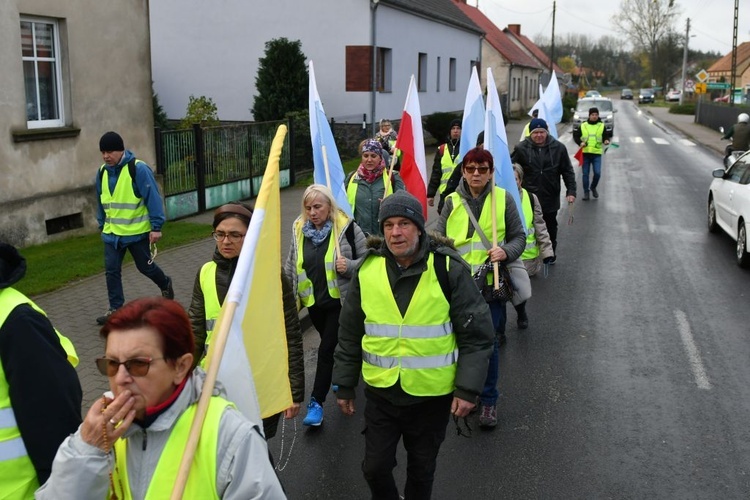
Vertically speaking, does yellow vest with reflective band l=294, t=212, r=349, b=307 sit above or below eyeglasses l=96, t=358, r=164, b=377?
below

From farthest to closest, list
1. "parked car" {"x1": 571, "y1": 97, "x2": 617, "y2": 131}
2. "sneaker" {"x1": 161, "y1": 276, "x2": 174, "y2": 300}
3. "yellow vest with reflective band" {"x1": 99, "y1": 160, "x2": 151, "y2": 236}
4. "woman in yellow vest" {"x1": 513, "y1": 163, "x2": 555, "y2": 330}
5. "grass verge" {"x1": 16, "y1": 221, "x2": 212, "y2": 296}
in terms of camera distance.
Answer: "parked car" {"x1": 571, "y1": 97, "x2": 617, "y2": 131} → "grass verge" {"x1": 16, "y1": 221, "x2": 212, "y2": 296} → "sneaker" {"x1": 161, "y1": 276, "x2": 174, "y2": 300} → "yellow vest with reflective band" {"x1": 99, "y1": 160, "x2": 151, "y2": 236} → "woman in yellow vest" {"x1": 513, "y1": 163, "x2": 555, "y2": 330}

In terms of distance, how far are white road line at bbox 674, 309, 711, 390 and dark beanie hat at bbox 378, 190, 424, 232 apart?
12.5 feet

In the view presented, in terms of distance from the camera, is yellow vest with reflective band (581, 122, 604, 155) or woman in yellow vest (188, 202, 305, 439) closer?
woman in yellow vest (188, 202, 305, 439)

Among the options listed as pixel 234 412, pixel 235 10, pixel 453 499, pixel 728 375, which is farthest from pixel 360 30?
pixel 234 412

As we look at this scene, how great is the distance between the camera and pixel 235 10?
88.6 feet

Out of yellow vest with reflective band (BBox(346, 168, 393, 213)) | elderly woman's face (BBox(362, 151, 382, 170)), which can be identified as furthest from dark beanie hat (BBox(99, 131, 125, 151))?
elderly woman's face (BBox(362, 151, 382, 170))

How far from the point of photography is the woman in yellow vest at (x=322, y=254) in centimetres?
543

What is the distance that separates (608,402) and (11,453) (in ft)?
15.6

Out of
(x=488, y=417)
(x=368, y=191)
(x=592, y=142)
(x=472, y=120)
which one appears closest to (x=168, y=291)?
(x=368, y=191)

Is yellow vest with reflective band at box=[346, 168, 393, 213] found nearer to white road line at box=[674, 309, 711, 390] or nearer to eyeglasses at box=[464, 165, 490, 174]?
eyeglasses at box=[464, 165, 490, 174]

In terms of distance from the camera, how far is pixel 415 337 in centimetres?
387

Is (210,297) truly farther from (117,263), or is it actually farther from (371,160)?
(117,263)

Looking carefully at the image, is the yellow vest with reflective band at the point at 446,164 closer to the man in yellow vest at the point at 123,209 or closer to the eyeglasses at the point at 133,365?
the man in yellow vest at the point at 123,209

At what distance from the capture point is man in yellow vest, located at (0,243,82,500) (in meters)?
2.49
